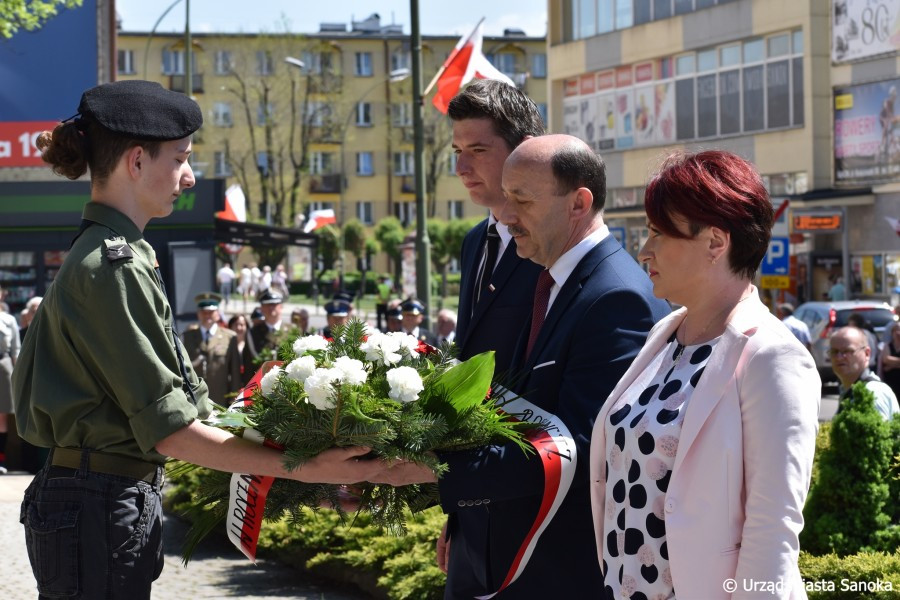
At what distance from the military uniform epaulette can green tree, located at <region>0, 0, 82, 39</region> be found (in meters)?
15.4

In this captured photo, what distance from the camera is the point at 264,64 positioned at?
73.6 metres

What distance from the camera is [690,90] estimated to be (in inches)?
1684

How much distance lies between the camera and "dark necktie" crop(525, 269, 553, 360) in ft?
11.7

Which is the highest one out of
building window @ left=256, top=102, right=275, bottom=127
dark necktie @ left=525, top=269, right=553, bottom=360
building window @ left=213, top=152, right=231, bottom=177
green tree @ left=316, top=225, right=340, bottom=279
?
building window @ left=256, top=102, right=275, bottom=127

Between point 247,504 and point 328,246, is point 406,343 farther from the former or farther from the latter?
point 328,246

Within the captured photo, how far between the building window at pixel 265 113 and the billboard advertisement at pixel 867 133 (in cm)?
4277

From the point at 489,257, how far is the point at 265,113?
7061 centimetres

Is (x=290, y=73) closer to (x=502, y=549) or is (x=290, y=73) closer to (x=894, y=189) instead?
(x=894, y=189)

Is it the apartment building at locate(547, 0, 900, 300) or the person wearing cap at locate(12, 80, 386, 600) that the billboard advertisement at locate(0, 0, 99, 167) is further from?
the person wearing cap at locate(12, 80, 386, 600)

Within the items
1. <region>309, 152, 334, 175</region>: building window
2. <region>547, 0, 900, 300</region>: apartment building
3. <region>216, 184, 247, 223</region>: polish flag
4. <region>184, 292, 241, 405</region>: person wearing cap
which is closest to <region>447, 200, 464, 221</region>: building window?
<region>309, 152, 334, 175</region>: building window

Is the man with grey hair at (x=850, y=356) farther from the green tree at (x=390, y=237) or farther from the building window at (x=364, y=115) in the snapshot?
the building window at (x=364, y=115)

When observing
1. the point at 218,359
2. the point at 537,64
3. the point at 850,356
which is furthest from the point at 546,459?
the point at 537,64

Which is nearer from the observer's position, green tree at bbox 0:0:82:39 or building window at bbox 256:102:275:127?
green tree at bbox 0:0:82:39

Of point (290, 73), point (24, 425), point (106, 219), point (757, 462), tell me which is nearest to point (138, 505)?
point (24, 425)
